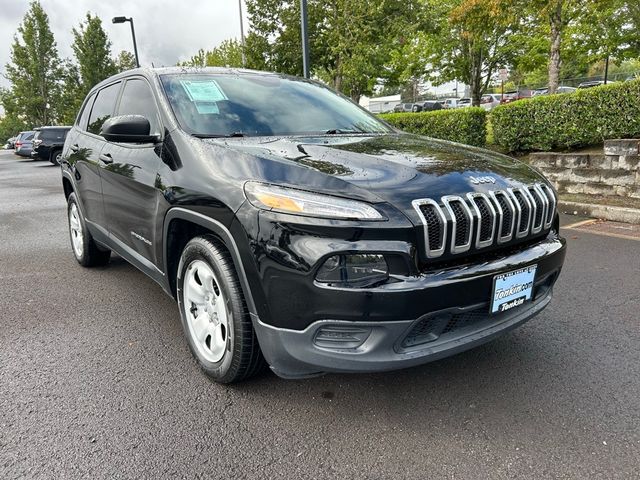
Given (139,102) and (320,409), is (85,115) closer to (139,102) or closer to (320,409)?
(139,102)

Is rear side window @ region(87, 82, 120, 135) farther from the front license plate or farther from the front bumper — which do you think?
the front license plate

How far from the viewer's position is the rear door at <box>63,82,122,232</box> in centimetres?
372

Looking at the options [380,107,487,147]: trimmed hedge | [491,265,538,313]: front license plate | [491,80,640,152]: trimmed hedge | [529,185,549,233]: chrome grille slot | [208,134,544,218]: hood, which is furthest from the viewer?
[380,107,487,147]: trimmed hedge

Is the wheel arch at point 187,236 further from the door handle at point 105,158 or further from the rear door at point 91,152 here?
the rear door at point 91,152

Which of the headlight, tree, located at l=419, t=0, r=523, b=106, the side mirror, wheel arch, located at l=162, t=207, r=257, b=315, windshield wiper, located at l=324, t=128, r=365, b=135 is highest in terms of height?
tree, located at l=419, t=0, r=523, b=106

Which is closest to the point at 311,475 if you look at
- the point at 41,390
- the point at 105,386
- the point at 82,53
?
the point at 105,386

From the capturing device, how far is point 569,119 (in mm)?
7129

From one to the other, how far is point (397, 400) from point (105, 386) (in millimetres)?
1525

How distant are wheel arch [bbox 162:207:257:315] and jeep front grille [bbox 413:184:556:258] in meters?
0.80

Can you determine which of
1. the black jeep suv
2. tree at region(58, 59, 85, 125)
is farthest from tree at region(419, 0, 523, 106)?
tree at region(58, 59, 85, 125)

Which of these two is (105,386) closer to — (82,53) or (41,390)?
(41,390)

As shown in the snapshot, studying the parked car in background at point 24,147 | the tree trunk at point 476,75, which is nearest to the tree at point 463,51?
the tree trunk at point 476,75

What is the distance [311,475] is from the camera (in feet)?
6.18

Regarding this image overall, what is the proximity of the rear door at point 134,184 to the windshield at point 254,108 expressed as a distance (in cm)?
20
